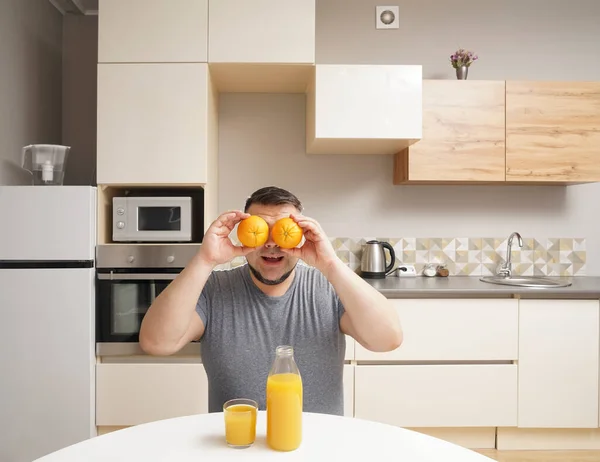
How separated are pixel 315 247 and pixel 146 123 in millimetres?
1567

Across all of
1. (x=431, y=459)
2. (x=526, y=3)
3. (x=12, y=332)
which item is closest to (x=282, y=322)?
(x=431, y=459)

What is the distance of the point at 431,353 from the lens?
2.57m

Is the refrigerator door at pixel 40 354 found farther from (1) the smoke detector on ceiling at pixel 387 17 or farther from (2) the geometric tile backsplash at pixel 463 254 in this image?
(1) the smoke detector on ceiling at pixel 387 17

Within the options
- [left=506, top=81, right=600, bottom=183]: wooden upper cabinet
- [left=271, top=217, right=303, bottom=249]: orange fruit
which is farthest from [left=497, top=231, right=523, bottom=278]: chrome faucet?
[left=271, top=217, right=303, bottom=249]: orange fruit

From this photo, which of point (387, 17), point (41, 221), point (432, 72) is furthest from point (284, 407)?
point (387, 17)

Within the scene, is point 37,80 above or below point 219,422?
above

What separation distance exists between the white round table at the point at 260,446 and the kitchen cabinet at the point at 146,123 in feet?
5.64

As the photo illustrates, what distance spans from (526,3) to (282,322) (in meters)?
2.94

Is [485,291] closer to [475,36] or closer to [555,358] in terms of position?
[555,358]

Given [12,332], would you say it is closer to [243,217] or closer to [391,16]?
[243,217]

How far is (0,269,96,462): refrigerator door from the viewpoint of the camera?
2.39m

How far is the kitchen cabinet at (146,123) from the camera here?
101 inches

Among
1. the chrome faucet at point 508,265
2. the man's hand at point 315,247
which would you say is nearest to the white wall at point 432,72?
the chrome faucet at point 508,265

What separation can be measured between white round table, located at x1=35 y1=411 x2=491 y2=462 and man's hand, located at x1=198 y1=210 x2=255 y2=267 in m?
0.45
